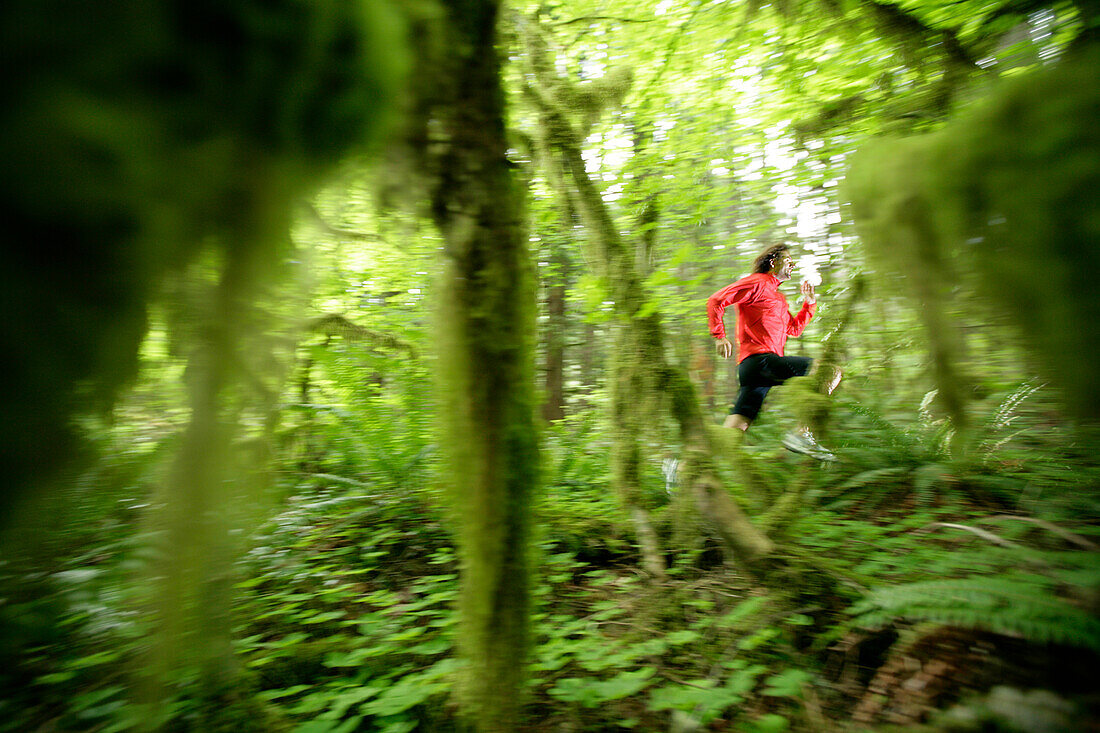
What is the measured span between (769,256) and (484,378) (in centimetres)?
334

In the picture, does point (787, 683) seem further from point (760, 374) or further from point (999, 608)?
point (760, 374)

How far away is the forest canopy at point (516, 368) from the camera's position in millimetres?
763

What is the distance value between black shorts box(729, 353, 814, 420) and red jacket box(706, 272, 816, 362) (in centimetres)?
8

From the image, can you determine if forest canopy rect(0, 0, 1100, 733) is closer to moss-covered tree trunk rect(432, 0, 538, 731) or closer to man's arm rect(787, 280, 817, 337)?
moss-covered tree trunk rect(432, 0, 538, 731)

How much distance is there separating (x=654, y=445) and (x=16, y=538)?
122 inches

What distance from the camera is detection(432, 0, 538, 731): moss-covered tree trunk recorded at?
152cm

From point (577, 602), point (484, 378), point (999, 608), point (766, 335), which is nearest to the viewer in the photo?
point (484, 378)

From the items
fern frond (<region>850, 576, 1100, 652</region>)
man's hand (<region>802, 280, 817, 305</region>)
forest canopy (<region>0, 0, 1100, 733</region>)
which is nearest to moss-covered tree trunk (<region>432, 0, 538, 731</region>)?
forest canopy (<region>0, 0, 1100, 733</region>)

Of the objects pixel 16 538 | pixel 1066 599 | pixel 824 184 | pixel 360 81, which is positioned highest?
pixel 824 184

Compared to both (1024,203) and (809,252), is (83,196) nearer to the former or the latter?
(1024,203)

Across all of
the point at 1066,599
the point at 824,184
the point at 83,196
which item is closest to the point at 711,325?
the point at 824,184

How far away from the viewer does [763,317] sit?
13.7 ft

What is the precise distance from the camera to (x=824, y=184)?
3.40 m

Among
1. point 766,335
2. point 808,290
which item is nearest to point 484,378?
point 808,290
